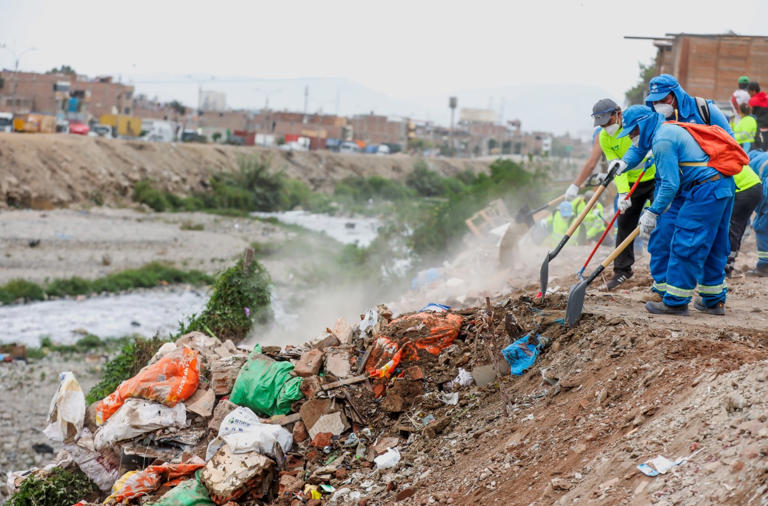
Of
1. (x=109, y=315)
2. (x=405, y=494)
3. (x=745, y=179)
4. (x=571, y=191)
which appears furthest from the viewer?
(x=109, y=315)

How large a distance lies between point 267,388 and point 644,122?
11.0 feet

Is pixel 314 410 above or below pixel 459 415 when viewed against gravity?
below

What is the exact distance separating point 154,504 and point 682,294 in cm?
366

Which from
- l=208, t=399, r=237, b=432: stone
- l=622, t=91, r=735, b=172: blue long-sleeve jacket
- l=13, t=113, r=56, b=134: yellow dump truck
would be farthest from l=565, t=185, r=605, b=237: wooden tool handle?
l=13, t=113, r=56, b=134: yellow dump truck

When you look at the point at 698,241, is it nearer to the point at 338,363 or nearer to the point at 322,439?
the point at 338,363

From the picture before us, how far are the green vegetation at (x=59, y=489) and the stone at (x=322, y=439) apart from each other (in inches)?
86.5

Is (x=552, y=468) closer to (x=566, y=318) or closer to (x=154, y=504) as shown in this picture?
(x=566, y=318)

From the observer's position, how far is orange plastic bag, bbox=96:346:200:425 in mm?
5715

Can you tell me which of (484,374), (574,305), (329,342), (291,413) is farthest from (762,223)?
(291,413)

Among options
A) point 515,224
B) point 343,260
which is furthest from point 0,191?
point 515,224

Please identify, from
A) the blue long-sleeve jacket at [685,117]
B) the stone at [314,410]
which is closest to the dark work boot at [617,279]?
the blue long-sleeve jacket at [685,117]

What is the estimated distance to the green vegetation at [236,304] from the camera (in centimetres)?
948

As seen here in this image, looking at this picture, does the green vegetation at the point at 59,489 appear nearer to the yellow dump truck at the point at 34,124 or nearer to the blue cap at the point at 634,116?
the blue cap at the point at 634,116

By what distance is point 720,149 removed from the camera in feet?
16.1
